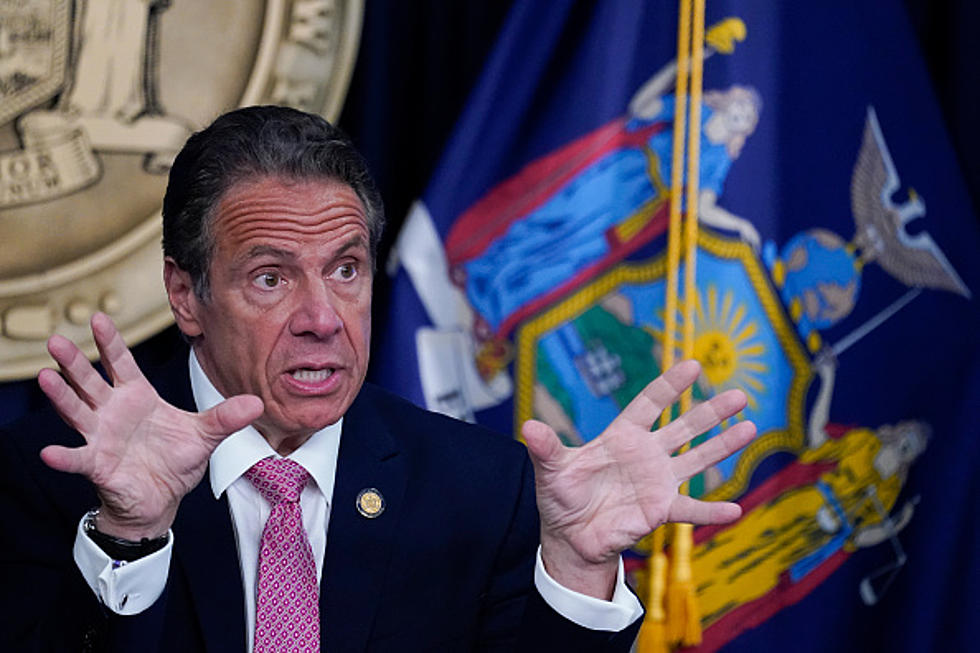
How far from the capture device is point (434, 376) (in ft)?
8.77

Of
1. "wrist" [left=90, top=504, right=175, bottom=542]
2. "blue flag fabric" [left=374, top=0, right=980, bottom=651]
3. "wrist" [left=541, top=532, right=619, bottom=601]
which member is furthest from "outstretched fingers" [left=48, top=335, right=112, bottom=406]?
"blue flag fabric" [left=374, top=0, right=980, bottom=651]

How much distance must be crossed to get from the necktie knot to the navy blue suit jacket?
0.05 m

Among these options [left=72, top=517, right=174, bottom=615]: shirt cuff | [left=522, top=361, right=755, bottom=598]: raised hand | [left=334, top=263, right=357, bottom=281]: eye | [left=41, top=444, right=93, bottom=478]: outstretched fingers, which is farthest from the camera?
[left=334, top=263, right=357, bottom=281]: eye

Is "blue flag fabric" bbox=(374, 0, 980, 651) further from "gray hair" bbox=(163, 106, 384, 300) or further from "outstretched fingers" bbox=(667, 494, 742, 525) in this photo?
"outstretched fingers" bbox=(667, 494, 742, 525)

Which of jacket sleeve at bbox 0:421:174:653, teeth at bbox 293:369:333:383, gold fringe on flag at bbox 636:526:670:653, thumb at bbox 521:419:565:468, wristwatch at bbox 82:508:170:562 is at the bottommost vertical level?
gold fringe on flag at bbox 636:526:670:653

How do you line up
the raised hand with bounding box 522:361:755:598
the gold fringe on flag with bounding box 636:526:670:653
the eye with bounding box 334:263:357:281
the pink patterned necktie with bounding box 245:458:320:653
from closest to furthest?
the raised hand with bounding box 522:361:755:598
the pink patterned necktie with bounding box 245:458:320:653
the eye with bounding box 334:263:357:281
the gold fringe on flag with bounding box 636:526:670:653

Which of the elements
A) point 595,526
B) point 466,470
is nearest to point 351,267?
point 466,470

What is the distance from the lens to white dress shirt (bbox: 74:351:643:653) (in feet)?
5.14

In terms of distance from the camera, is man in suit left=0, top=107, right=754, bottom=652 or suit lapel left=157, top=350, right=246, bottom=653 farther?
suit lapel left=157, top=350, right=246, bottom=653

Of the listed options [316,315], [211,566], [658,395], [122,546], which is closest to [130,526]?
[122,546]

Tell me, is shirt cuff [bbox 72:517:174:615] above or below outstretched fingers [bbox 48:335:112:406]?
below

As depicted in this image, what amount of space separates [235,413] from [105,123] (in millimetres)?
1210

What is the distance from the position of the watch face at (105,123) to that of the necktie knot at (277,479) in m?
0.82

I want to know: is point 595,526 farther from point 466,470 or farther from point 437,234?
point 437,234
